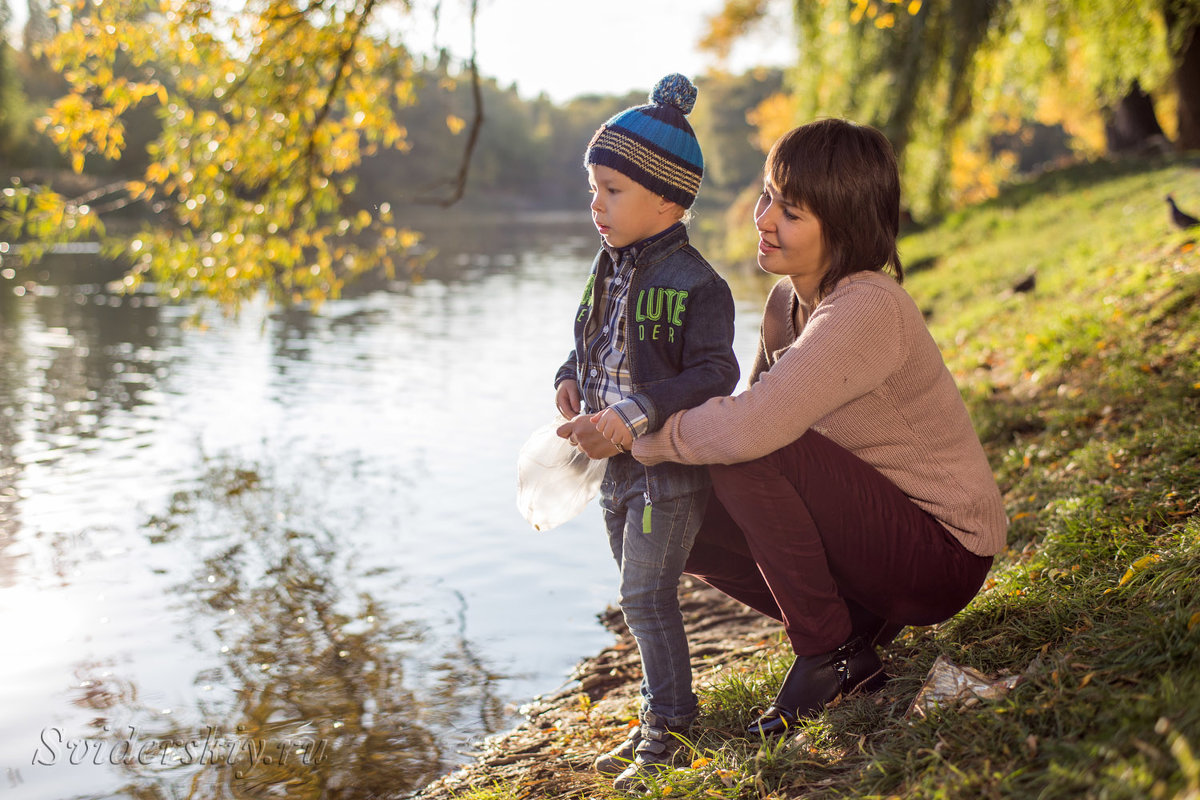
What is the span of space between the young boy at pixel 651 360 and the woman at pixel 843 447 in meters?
0.11

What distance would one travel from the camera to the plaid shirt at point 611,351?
106 inches

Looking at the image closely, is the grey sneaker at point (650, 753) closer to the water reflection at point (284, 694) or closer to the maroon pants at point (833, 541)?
the maroon pants at point (833, 541)

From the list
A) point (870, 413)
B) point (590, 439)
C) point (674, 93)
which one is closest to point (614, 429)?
point (590, 439)

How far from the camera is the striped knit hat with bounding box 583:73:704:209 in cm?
268

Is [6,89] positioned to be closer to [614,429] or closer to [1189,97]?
[1189,97]

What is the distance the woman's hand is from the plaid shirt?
105 millimetres

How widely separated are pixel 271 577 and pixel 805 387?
138 inches

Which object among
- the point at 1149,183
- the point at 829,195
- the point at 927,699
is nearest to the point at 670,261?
the point at 829,195

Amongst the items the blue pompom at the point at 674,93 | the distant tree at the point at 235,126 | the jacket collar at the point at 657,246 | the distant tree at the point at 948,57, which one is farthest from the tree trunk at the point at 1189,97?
the jacket collar at the point at 657,246

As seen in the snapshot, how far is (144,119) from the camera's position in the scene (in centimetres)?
3856

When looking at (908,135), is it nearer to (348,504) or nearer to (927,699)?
(348,504)

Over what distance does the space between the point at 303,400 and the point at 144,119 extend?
114 feet

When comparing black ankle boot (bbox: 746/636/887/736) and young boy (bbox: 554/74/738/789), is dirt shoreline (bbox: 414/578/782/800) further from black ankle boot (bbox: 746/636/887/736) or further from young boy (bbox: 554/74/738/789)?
black ankle boot (bbox: 746/636/887/736)

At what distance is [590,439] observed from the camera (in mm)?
2555
